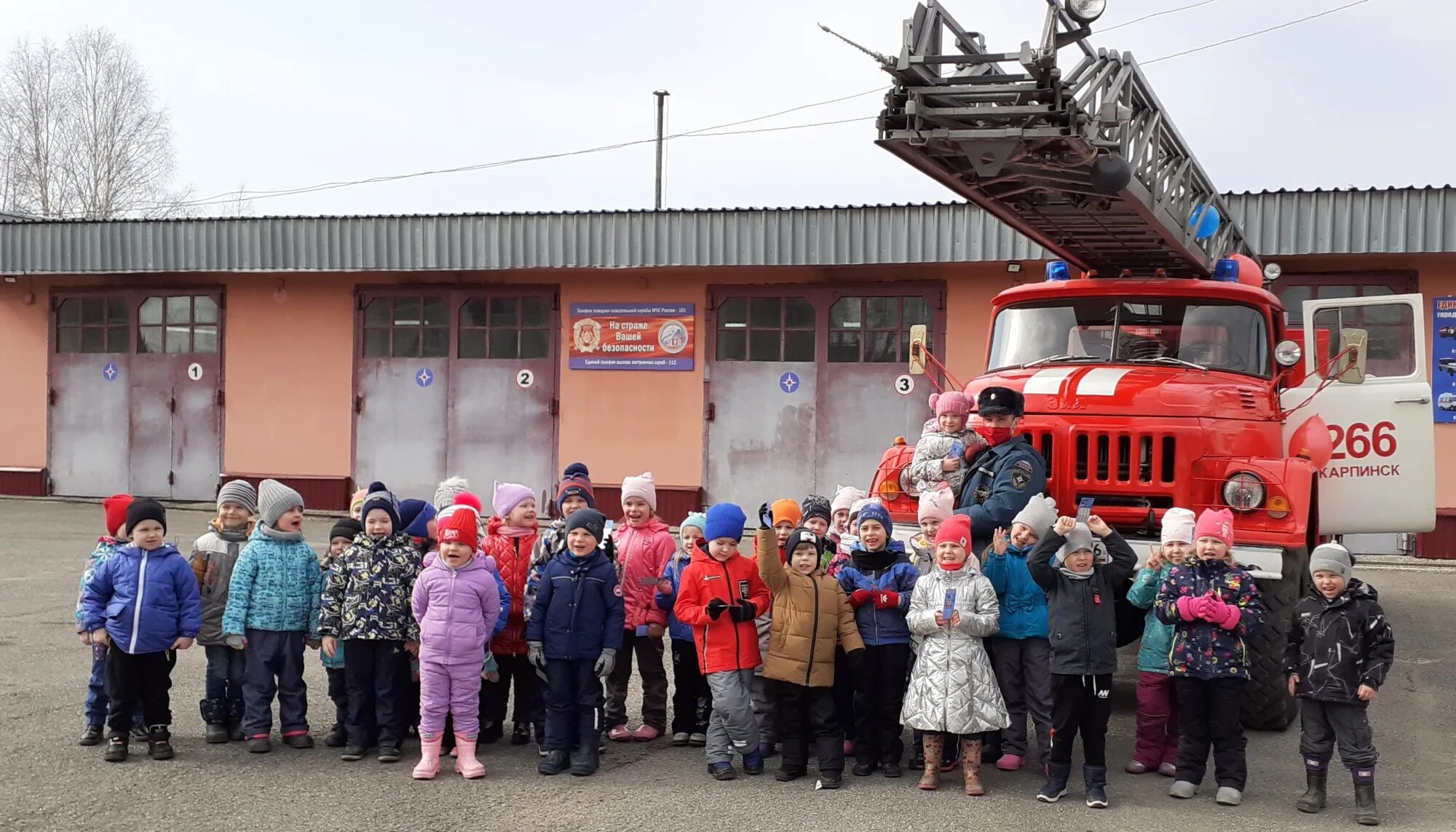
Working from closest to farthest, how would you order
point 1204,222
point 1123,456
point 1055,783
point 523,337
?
point 1055,783 → point 1123,456 → point 1204,222 → point 523,337

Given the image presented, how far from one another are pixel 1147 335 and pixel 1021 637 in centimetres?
312

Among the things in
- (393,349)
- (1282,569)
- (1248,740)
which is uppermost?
(393,349)

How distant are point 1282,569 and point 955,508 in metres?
1.71

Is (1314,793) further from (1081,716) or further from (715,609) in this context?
(715,609)

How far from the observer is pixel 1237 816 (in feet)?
20.1

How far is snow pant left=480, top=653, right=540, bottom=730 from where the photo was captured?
7309 millimetres

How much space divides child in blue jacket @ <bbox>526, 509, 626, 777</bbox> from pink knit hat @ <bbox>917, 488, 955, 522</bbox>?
1.53 metres

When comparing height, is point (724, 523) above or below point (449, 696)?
above

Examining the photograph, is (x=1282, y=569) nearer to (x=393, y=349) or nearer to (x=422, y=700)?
(x=422, y=700)

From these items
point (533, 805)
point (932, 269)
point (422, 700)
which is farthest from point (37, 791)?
point (932, 269)

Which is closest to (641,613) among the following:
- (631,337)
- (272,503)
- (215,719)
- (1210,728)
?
(272,503)

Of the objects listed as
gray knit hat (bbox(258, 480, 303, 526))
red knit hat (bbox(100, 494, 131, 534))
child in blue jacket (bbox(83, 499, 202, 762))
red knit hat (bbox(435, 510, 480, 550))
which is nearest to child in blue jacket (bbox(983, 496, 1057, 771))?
red knit hat (bbox(435, 510, 480, 550))

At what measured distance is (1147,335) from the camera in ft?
29.8

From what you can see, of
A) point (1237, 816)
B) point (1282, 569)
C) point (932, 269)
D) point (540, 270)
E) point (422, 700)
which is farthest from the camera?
point (540, 270)
